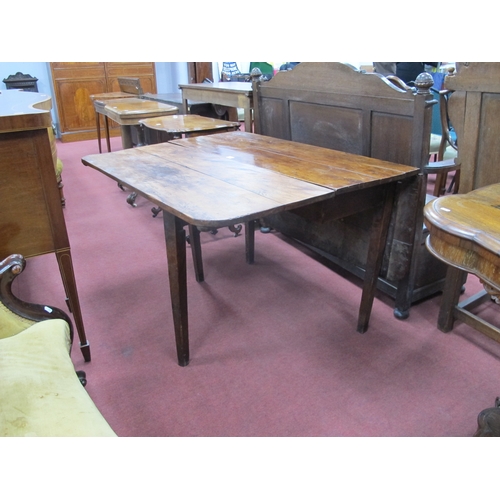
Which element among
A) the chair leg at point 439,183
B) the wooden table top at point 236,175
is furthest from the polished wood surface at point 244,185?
the chair leg at point 439,183

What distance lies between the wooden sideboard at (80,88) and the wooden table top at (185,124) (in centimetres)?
356

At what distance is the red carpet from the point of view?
4.78 feet

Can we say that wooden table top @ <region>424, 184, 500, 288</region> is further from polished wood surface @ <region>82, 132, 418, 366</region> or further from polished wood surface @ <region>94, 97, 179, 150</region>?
polished wood surface @ <region>94, 97, 179, 150</region>

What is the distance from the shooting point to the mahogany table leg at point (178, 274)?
147 centimetres

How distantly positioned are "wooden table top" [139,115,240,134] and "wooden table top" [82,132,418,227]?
61cm

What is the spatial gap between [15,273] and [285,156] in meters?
1.06

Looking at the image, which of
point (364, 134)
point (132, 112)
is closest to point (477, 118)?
point (364, 134)

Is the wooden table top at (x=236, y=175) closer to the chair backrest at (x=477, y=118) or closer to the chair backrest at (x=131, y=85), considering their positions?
the chair backrest at (x=477, y=118)

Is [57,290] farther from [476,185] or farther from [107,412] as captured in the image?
[476,185]

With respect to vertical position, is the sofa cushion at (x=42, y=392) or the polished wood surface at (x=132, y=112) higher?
the polished wood surface at (x=132, y=112)

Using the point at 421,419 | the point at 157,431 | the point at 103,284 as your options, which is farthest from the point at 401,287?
the point at 103,284

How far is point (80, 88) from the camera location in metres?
6.02

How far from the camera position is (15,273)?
1.19 metres

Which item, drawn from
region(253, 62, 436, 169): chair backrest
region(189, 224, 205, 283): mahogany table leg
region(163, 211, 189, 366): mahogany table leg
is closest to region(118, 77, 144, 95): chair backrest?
region(253, 62, 436, 169): chair backrest
